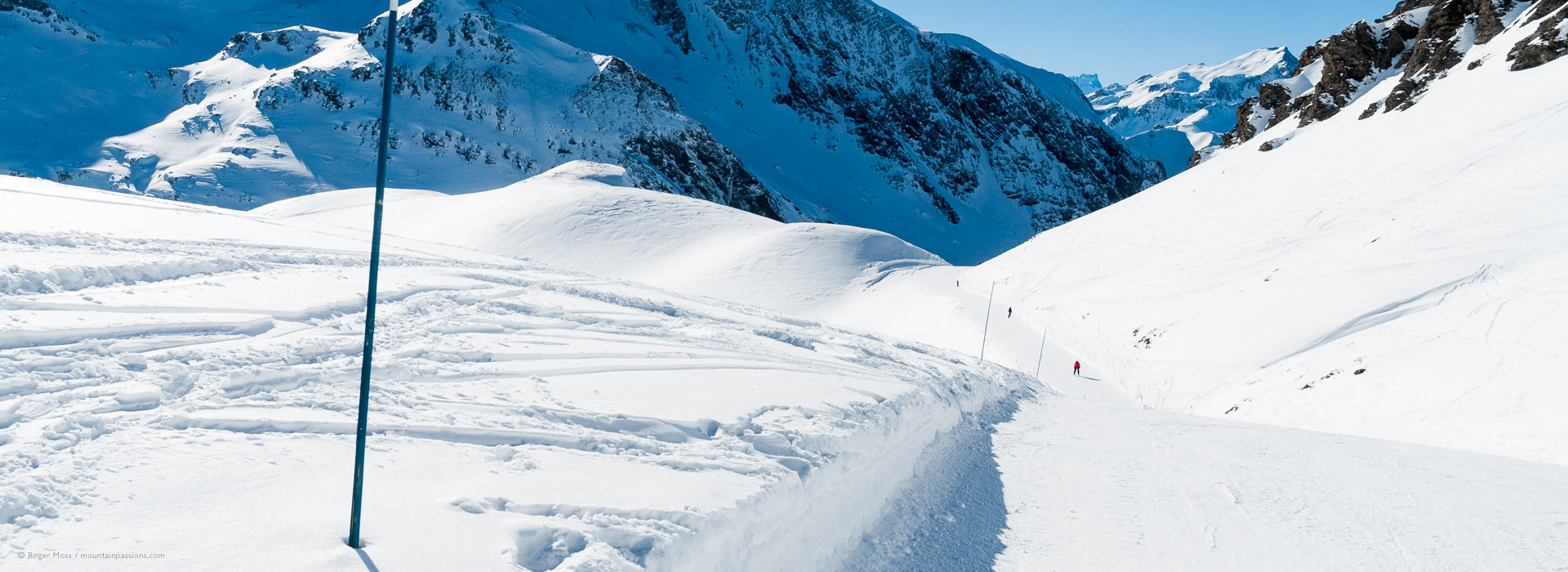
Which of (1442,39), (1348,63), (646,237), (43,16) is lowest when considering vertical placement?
(646,237)

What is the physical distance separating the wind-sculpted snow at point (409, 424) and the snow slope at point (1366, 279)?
10.3 m

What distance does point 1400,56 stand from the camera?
51.9 metres

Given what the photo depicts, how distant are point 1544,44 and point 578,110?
238 feet

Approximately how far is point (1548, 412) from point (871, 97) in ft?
394

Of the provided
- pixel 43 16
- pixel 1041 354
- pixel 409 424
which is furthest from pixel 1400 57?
pixel 43 16

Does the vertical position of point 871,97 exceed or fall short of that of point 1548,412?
it exceeds it

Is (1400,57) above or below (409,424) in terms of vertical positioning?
above

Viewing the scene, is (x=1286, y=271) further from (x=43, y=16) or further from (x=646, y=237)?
(x=43, y=16)

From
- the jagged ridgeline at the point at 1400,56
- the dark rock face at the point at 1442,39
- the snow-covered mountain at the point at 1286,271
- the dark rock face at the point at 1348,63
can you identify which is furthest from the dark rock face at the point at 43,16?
the dark rock face at the point at 1442,39

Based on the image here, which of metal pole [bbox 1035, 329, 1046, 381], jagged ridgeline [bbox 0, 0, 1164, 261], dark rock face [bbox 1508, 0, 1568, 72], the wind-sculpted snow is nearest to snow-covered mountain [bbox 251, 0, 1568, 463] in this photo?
metal pole [bbox 1035, 329, 1046, 381]

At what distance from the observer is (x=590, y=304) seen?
12.6m

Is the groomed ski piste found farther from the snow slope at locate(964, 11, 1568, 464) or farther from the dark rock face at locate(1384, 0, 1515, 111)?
the dark rock face at locate(1384, 0, 1515, 111)

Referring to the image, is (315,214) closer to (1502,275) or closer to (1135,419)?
(1135,419)

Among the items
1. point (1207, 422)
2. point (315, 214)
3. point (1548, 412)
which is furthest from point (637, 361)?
point (315, 214)
